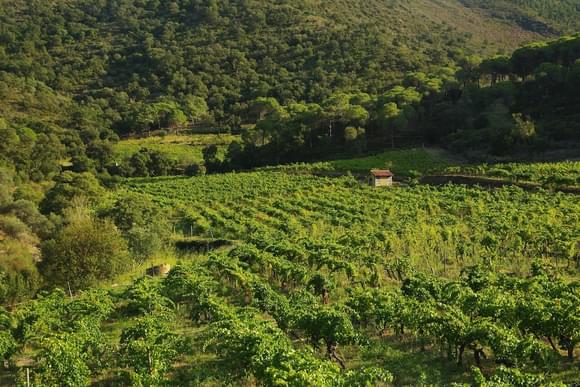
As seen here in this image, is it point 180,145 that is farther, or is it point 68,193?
point 180,145

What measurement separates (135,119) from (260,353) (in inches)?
3687

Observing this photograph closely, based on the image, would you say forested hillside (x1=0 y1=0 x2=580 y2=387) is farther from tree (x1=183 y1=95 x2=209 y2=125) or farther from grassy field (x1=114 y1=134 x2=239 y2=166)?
grassy field (x1=114 y1=134 x2=239 y2=166)

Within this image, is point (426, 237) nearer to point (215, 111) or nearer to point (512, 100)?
point (512, 100)

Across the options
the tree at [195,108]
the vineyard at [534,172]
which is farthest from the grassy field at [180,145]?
the vineyard at [534,172]

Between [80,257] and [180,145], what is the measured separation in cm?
6527

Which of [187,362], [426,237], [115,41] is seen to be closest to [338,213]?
[426,237]

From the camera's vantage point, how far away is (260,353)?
12875 mm

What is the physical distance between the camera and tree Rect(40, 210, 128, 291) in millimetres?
25609

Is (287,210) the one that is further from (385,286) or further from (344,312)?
(344,312)

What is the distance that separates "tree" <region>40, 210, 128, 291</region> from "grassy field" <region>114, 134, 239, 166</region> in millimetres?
51081

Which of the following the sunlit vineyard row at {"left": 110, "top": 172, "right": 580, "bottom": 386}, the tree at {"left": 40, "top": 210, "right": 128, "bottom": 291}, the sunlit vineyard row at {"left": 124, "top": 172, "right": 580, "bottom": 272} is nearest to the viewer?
the sunlit vineyard row at {"left": 110, "top": 172, "right": 580, "bottom": 386}

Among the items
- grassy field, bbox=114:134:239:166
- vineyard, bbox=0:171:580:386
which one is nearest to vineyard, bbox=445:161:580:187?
vineyard, bbox=0:171:580:386

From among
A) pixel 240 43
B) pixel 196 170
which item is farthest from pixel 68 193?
pixel 240 43

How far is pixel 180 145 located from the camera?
89.4 m
